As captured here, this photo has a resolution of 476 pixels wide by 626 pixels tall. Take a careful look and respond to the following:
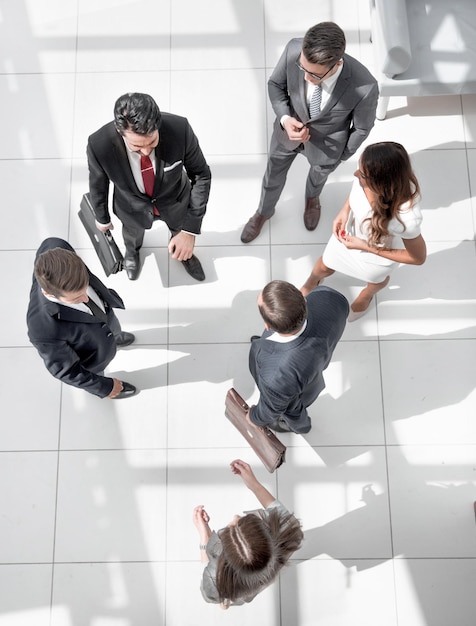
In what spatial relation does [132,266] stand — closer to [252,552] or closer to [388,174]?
[388,174]

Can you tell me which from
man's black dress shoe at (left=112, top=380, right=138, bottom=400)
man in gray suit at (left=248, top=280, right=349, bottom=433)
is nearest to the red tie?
man in gray suit at (left=248, top=280, right=349, bottom=433)

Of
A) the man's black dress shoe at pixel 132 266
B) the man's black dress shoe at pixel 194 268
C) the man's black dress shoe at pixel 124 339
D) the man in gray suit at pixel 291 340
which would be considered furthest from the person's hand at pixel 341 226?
the man's black dress shoe at pixel 124 339

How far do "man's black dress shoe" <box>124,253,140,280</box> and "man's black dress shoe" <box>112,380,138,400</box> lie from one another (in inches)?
28.8

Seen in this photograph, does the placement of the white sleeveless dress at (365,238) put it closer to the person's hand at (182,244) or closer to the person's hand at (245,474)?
the person's hand at (182,244)

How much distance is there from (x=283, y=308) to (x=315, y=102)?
1208 millimetres

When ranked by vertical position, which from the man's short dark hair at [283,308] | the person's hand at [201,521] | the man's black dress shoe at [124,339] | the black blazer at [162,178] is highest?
the black blazer at [162,178]

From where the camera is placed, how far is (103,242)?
3441mm

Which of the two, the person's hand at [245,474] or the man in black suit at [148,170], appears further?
the person's hand at [245,474]

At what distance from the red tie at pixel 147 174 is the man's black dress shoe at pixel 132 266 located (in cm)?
90

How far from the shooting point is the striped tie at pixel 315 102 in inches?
114

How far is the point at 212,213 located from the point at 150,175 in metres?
1.25

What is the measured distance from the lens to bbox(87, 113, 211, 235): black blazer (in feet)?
8.97

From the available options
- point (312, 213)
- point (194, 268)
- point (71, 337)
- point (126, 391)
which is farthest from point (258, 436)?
point (312, 213)

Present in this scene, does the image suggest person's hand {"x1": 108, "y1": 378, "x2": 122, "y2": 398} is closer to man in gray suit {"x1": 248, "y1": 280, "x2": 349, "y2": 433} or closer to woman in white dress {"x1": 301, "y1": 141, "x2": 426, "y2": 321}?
man in gray suit {"x1": 248, "y1": 280, "x2": 349, "y2": 433}
